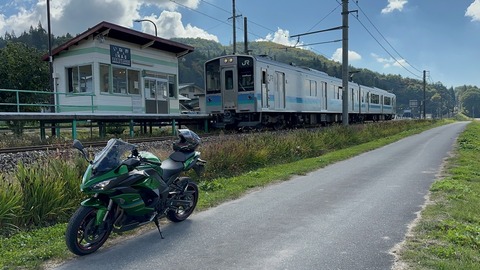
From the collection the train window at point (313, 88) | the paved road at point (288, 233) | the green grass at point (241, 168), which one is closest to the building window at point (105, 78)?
the green grass at point (241, 168)

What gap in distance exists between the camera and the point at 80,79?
2186 centimetres

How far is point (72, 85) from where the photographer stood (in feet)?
73.4

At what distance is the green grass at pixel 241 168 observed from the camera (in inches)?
179

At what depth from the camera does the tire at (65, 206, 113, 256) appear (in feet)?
14.3

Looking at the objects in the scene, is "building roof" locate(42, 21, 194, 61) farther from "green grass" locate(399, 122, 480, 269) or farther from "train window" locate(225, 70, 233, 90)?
"green grass" locate(399, 122, 480, 269)


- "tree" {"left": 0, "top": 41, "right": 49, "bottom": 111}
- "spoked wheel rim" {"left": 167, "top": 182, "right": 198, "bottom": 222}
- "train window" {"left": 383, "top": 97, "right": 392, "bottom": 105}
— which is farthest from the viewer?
"train window" {"left": 383, "top": 97, "right": 392, "bottom": 105}

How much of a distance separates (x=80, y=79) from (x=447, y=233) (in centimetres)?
2074

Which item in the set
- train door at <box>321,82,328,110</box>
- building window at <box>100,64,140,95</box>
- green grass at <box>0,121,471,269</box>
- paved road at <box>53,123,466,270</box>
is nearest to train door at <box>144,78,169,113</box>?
building window at <box>100,64,140,95</box>

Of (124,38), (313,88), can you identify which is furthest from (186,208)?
(313,88)

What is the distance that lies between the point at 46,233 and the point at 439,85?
471 feet

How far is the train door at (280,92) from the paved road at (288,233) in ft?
40.4

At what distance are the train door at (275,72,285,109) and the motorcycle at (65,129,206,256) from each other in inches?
613

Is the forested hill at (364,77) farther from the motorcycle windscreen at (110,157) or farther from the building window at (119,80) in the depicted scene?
the motorcycle windscreen at (110,157)

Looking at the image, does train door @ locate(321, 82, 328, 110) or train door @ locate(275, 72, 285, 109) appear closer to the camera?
train door @ locate(275, 72, 285, 109)
